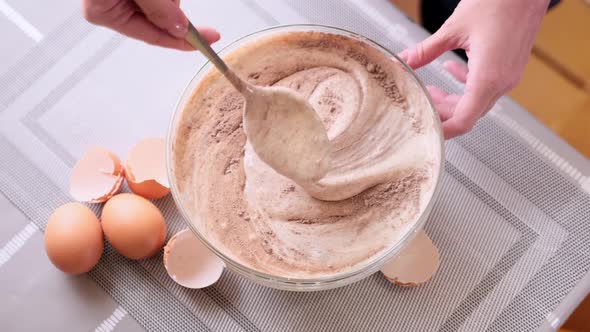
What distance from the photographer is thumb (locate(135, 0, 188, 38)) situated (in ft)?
2.94

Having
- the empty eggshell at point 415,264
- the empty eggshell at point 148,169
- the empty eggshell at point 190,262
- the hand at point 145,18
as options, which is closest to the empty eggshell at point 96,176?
the empty eggshell at point 148,169

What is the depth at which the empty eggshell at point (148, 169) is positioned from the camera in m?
1.15

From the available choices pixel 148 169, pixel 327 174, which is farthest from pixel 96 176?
pixel 327 174

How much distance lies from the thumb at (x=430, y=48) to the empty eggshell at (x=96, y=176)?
1.91 ft

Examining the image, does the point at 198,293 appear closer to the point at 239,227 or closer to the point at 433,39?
the point at 239,227

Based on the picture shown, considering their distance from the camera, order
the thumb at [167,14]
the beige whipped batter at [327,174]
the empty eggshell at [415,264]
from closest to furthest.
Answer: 1. the thumb at [167,14]
2. the beige whipped batter at [327,174]
3. the empty eggshell at [415,264]

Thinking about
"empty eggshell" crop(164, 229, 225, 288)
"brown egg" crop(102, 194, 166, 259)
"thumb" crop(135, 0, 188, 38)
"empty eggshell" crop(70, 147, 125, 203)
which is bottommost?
"empty eggshell" crop(164, 229, 225, 288)

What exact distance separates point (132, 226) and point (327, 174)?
36 centimetres

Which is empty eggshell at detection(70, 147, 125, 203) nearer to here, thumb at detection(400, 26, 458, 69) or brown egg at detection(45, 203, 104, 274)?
brown egg at detection(45, 203, 104, 274)

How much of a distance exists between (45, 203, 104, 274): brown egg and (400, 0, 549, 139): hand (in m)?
0.65

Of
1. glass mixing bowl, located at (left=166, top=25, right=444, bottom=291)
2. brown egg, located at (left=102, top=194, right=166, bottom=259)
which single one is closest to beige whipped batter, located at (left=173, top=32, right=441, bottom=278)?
glass mixing bowl, located at (left=166, top=25, right=444, bottom=291)

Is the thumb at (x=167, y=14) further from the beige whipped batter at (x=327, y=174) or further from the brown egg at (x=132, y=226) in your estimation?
the brown egg at (x=132, y=226)

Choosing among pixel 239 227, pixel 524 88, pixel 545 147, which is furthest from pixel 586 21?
pixel 239 227

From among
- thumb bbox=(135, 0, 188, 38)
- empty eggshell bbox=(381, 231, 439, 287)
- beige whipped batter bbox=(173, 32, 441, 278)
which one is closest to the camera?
thumb bbox=(135, 0, 188, 38)
